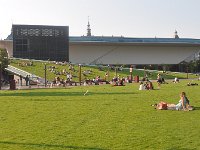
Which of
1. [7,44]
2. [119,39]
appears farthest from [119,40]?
[7,44]

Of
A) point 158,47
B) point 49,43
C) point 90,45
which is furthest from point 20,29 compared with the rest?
point 158,47

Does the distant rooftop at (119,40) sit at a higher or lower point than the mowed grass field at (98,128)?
higher

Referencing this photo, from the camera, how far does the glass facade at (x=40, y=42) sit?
80125 millimetres

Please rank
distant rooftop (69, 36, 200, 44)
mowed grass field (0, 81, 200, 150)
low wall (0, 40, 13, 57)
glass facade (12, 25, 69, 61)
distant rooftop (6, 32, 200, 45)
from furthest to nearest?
distant rooftop (69, 36, 200, 44) → distant rooftop (6, 32, 200, 45) → low wall (0, 40, 13, 57) → glass facade (12, 25, 69, 61) → mowed grass field (0, 81, 200, 150)

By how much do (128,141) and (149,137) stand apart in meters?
0.73

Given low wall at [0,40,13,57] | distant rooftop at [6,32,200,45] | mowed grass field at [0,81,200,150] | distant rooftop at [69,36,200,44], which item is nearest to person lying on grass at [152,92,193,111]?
mowed grass field at [0,81,200,150]

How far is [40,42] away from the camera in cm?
8131

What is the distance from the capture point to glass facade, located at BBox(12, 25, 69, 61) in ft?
263

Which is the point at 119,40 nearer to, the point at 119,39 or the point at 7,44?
the point at 119,39

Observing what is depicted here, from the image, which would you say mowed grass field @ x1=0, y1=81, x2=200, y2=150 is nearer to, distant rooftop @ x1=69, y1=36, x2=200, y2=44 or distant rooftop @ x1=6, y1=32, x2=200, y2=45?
distant rooftop @ x1=6, y1=32, x2=200, y2=45

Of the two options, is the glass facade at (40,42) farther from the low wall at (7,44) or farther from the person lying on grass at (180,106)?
the person lying on grass at (180,106)

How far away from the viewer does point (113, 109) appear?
16.8m

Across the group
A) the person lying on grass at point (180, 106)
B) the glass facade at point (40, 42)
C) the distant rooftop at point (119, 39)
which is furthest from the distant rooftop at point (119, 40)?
the person lying on grass at point (180, 106)

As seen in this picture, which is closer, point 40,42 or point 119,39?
point 40,42
